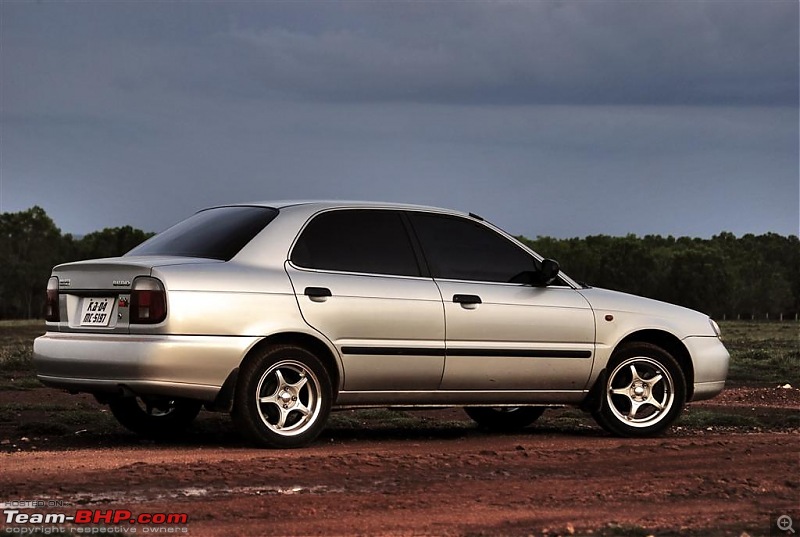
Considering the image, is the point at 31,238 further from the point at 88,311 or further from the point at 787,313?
the point at 88,311

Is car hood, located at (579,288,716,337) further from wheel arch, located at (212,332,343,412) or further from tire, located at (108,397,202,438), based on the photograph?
tire, located at (108,397,202,438)

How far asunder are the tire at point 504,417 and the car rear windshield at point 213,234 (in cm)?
293

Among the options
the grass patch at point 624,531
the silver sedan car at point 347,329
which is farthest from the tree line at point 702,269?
the grass patch at point 624,531

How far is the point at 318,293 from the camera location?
9086mm

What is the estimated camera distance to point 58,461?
26.7ft

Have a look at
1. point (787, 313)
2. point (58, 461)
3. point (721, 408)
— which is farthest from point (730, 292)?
point (58, 461)

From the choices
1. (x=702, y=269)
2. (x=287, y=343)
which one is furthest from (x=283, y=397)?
(x=702, y=269)

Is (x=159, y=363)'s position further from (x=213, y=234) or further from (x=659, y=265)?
(x=659, y=265)

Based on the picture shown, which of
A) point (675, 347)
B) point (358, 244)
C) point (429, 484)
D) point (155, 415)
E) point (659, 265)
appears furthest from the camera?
point (659, 265)

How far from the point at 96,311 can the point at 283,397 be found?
1408 millimetres

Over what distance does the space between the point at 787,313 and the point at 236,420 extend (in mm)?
119764

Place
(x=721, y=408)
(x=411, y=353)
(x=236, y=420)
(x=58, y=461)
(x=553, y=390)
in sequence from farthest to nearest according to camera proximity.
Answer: (x=721, y=408)
(x=553, y=390)
(x=411, y=353)
(x=236, y=420)
(x=58, y=461)

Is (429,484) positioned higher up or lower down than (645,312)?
lower down

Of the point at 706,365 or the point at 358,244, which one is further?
the point at 706,365
